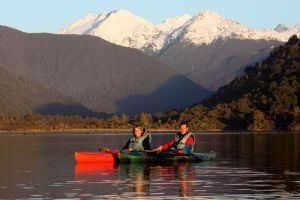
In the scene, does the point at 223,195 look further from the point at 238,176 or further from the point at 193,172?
the point at 193,172

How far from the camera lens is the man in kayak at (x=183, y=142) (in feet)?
221

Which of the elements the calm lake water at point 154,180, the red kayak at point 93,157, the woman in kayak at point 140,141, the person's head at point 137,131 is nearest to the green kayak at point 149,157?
the woman in kayak at point 140,141

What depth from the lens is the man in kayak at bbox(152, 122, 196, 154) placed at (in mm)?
67375

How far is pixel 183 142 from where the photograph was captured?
6794 cm

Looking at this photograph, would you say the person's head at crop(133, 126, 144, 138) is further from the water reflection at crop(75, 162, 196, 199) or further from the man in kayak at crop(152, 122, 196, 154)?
the water reflection at crop(75, 162, 196, 199)

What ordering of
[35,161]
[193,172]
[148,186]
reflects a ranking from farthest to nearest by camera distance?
[35,161]
[193,172]
[148,186]

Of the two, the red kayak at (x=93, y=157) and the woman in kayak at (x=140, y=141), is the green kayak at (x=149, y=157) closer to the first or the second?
the woman in kayak at (x=140, y=141)

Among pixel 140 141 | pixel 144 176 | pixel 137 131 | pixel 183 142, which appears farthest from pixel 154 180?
pixel 183 142

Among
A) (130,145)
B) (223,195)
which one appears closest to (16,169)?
(130,145)

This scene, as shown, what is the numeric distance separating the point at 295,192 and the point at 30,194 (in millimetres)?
12729

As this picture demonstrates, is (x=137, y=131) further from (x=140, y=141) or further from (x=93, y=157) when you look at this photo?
(x=93, y=157)

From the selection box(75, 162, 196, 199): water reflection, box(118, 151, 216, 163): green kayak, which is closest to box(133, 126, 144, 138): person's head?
box(118, 151, 216, 163): green kayak

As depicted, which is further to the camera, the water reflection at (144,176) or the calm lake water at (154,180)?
the water reflection at (144,176)

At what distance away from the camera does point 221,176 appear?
54.6 m
